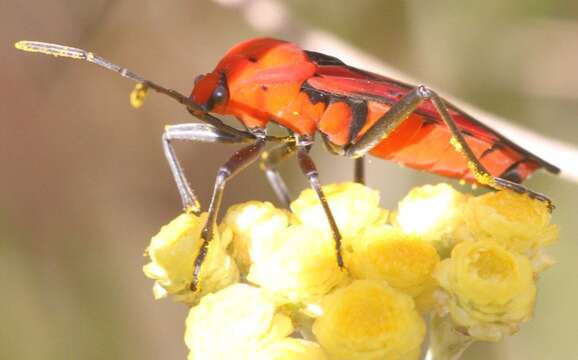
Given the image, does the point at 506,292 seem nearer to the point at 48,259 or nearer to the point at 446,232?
the point at 446,232

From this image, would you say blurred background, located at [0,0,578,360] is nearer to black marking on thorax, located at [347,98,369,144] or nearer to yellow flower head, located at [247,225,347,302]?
black marking on thorax, located at [347,98,369,144]

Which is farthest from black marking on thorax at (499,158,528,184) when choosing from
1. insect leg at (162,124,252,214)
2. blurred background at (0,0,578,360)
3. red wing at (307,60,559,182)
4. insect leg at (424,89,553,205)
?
blurred background at (0,0,578,360)

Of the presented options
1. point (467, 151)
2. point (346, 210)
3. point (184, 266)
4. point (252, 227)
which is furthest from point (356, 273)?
point (467, 151)

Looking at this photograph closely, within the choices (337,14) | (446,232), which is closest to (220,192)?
(446,232)

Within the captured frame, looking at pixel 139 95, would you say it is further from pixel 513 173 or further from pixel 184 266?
pixel 513 173

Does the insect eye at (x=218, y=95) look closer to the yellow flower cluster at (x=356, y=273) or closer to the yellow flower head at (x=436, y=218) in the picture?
the yellow flower cluster at (x=356, y=273)

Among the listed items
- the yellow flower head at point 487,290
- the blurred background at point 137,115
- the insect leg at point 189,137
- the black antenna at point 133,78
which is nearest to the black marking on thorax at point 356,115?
the black antenna at point 133,78
